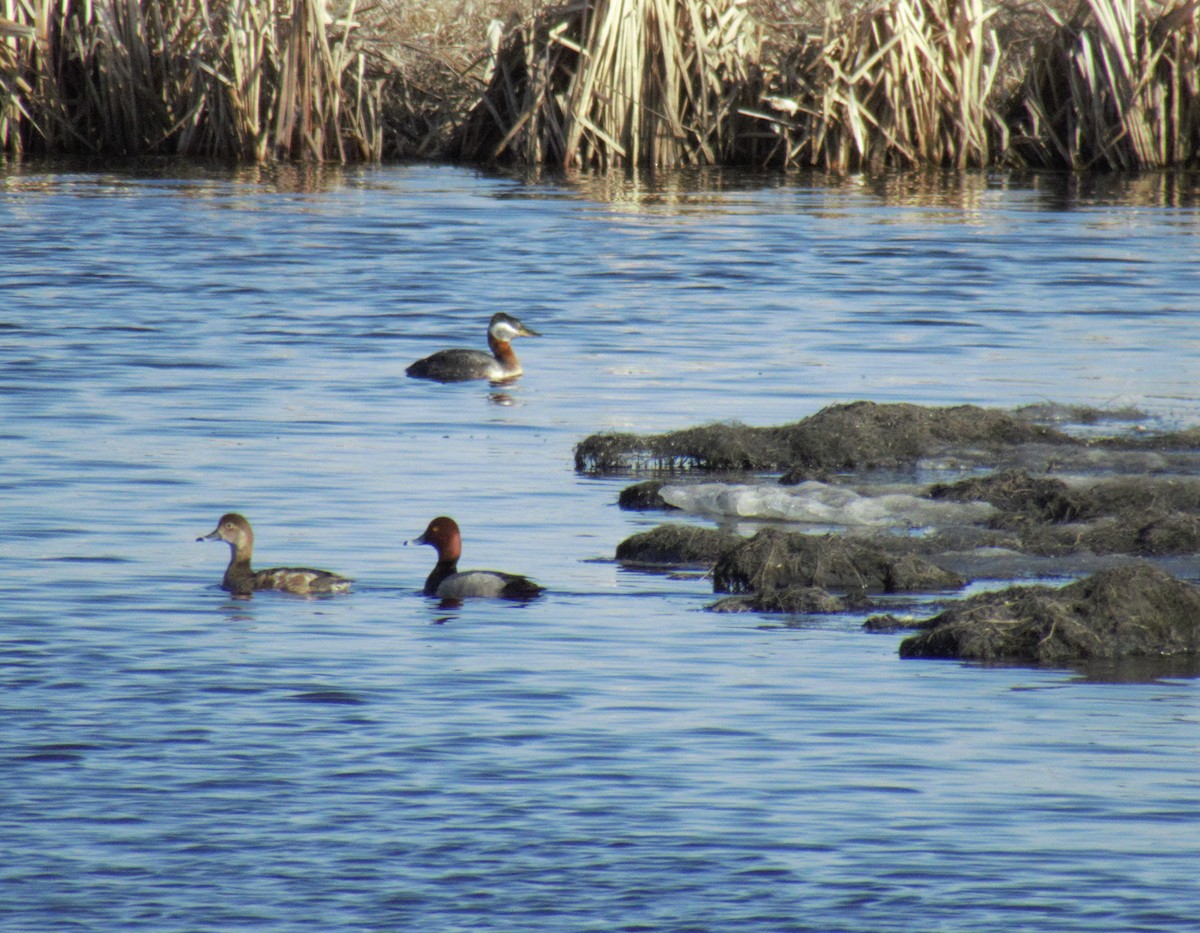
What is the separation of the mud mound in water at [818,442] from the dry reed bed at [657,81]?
13.9m

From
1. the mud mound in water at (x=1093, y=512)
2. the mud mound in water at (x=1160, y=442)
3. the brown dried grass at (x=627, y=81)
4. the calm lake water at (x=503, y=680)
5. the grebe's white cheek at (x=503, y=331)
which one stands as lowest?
the calm lake water at (x=503, y=680)

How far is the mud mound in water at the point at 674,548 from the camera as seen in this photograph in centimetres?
1040

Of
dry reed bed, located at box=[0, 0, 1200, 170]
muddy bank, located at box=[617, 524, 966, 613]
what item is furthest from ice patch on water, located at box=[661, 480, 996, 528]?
dry reed bed, located at box=[0, 0, 1200, 170]

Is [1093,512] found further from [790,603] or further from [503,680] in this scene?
[503,680]

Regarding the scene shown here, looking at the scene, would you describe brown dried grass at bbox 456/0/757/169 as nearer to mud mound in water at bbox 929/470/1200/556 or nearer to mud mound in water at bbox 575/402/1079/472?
mud mound in water at bbox 575/402/1079/472

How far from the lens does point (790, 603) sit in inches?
374

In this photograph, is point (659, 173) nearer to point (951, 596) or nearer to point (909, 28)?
point (909, 28)

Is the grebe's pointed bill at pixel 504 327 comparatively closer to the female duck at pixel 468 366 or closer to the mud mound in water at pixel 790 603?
the female duck at pixel 468 366

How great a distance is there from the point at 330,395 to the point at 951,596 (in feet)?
22.1

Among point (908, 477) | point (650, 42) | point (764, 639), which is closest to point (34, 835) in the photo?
point (764, 639)

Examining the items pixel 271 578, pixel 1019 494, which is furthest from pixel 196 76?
pixel 271 578

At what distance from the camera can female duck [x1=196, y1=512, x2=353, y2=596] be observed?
9.77 m

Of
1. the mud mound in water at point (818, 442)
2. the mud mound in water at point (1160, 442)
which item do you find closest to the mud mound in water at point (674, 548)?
the mud mound in water at point (818, 442)

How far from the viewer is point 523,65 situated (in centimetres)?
2853
